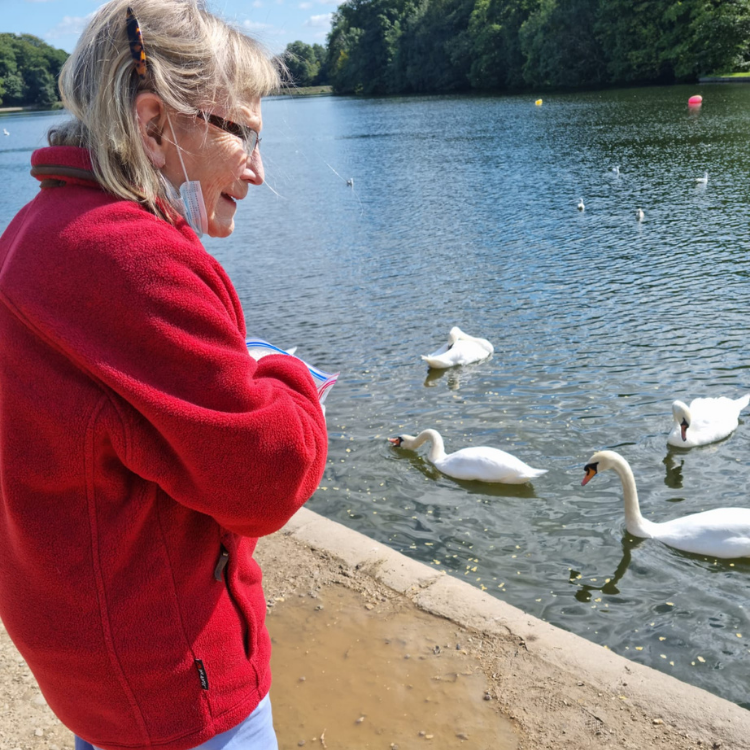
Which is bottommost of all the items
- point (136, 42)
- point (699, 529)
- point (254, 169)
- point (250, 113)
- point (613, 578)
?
point (613, 578)

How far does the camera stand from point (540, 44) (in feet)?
189

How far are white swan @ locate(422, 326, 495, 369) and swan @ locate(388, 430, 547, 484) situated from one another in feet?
6.48

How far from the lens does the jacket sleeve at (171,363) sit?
1.16m

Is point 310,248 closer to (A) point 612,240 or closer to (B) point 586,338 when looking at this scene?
(A) point 612,240

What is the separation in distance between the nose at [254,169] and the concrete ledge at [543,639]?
269 cm

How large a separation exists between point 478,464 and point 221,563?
5290 mm

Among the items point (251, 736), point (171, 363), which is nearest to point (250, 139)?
point (171, 363)

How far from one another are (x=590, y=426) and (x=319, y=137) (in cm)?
3776

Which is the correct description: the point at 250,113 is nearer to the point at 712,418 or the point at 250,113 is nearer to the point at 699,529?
the point at 699,529

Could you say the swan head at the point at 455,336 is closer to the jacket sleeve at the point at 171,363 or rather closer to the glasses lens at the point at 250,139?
the glasses lens at the point at 250,139

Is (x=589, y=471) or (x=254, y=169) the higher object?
(x=254, y=169)

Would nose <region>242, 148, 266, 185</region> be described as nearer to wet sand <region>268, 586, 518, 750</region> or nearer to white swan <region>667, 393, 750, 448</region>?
wet sand <region>268, 586, 518, 750</region>

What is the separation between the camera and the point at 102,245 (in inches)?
46.2

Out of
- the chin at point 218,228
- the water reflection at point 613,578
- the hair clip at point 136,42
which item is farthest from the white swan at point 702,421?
the hair clip at point 136,42
